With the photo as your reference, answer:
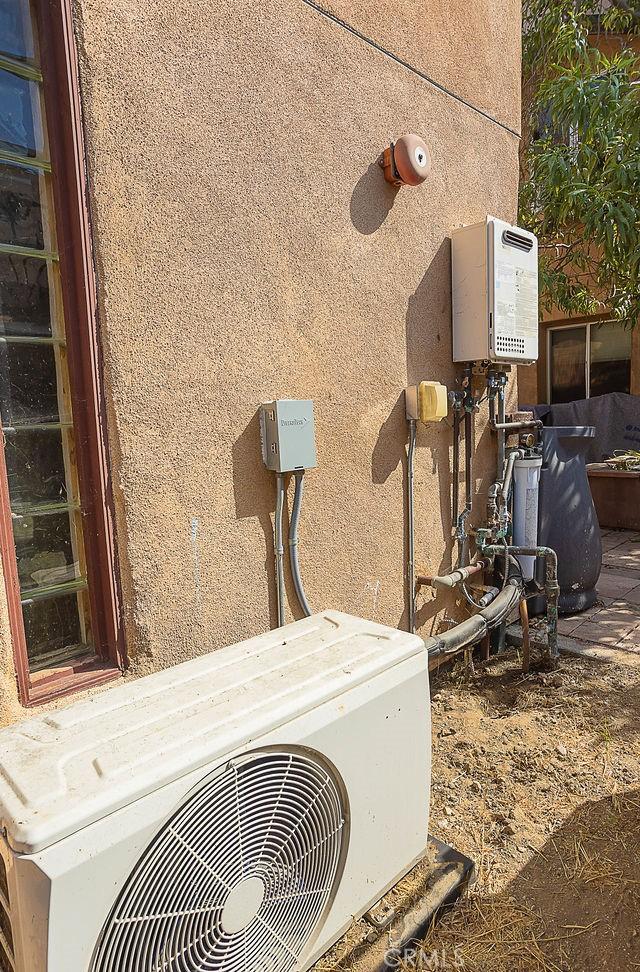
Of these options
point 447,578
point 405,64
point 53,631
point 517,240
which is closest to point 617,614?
point 447,578

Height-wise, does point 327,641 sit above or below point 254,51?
below

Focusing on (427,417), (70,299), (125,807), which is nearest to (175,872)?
(125,807)

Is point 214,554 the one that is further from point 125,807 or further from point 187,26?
point 187,26

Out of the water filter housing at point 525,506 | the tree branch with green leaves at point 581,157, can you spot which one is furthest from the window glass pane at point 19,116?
the tree branch with green leaves at point 581,157

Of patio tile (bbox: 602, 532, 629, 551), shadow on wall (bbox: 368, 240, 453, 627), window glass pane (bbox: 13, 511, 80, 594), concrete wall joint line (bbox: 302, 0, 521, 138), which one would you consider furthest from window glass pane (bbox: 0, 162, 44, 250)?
patio tile (bbox: 602, 532, 629, 551)

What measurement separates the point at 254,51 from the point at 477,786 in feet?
9.71

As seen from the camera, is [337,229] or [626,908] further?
[337,229]

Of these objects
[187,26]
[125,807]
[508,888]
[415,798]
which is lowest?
[508,888]

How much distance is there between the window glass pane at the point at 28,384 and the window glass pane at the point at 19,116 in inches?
21.7

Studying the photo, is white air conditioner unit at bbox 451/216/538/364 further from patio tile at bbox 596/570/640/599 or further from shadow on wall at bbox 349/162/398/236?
patio tile at bbox 596/570/640/599

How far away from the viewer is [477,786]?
7.58 feet

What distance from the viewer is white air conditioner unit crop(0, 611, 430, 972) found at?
0.89m

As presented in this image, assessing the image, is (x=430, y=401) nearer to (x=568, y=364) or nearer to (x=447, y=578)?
(x=447, y=578)

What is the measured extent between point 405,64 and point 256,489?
2.19 meters
